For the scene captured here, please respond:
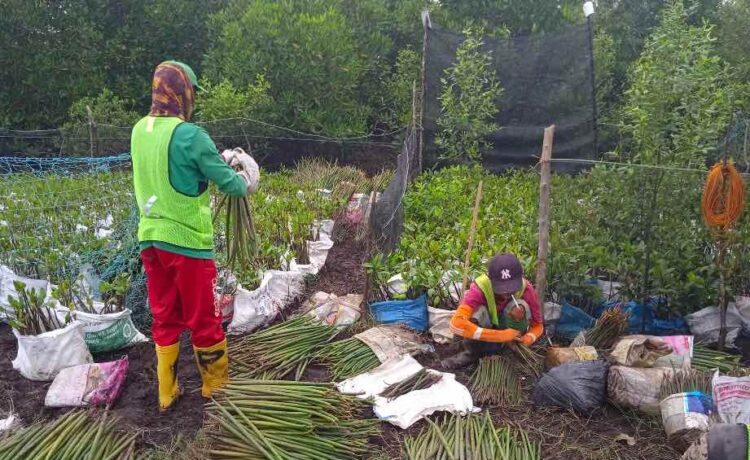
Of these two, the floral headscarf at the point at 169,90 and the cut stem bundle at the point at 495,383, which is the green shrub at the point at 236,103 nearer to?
the floral headscarf at the point at 169,90

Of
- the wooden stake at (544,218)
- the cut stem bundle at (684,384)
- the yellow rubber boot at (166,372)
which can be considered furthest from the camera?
the wooden stake at (544,218)

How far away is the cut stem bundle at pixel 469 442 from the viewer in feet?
10.1

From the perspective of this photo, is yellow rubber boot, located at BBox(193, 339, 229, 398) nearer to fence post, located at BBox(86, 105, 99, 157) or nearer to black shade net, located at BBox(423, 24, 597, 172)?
fence post, located at BBox(86, 105, 99, 157)

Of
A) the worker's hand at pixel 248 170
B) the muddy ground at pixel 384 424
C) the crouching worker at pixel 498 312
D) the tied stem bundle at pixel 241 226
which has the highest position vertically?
the worker's hand at pixel 248 170

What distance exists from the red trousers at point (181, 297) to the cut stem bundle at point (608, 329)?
93.2 inches

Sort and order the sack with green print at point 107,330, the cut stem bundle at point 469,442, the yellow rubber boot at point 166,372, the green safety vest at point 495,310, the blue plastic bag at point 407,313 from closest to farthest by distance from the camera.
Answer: the cut stem bundle at point 469,442 → the yellow rubber boot at point 166,372 → the green safety vest at point 495,310 → the sack with green print at point 107,330 → the blue plastic bag at point 407,313

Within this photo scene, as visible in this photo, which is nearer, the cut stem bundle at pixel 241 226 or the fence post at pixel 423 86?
the cut stem bundle at pixel 241 226

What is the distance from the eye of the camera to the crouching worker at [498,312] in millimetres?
3750

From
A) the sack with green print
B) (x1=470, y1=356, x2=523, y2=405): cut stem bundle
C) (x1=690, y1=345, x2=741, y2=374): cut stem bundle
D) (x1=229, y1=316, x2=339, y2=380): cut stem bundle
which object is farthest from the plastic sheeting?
(x1=690, y1=345, x2=741, y2=374): cut stem bundle

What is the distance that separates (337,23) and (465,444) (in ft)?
32.3

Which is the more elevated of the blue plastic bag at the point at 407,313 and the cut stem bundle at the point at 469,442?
the blue plastic bag at the point at 407,313

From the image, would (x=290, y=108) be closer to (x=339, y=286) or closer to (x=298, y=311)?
(x=339, y=286)

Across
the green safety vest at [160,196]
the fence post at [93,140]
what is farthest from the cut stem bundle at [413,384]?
the fence post at [93,140]

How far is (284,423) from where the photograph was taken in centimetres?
302
